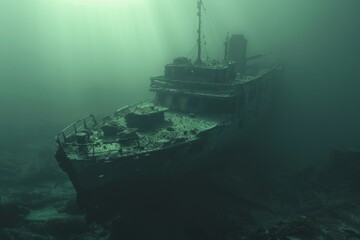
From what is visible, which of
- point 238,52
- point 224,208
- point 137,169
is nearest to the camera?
point 137,169

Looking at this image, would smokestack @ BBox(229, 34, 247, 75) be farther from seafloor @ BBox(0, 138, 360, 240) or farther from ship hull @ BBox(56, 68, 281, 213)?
ship hull @ BBox(56, 68, 281, 213)

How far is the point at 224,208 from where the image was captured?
1559 centimetres

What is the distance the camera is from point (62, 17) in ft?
294

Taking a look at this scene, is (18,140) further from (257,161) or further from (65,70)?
(65,70)

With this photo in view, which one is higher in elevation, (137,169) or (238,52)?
(238,52)

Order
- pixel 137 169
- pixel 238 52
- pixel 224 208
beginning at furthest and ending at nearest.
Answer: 1. pixel 238 52
2. pixel 224 208
3. pixel 137 169

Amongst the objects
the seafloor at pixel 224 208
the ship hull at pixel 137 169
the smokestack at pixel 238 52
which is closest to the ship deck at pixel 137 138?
the ship hull at pixel 137 169

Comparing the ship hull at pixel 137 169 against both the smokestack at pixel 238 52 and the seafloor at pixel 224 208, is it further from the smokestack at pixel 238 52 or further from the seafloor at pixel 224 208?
the smokestack at pixel 238 52

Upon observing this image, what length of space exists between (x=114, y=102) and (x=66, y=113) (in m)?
6.87

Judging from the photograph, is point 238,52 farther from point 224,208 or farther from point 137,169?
point 137,169

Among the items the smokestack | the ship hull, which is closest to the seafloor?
the ship hull

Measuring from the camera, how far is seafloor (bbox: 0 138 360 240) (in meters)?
13.9

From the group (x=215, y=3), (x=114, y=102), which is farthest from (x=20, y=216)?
(x=215, y=3)

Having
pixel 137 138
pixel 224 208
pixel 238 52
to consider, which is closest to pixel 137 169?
pixel 137 138
